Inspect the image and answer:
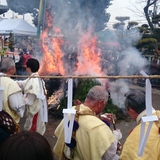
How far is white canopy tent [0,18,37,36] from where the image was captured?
13991mm

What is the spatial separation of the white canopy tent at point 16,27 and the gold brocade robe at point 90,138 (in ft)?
40.6

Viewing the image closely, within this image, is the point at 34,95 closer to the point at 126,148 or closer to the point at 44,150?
the point at 126,148

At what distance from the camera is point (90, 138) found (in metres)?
2.30

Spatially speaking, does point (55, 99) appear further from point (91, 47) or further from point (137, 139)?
point (91, 47)

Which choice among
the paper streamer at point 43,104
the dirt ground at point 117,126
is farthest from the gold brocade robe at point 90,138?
the dirt ground at point 117,126

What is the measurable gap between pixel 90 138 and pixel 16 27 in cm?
1275

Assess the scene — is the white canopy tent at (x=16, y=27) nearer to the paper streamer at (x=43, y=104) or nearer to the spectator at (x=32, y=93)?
the spectator at (x=32, y=93)

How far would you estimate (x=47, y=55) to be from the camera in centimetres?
974

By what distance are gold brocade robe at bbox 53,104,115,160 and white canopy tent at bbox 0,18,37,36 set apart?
40.6 feet

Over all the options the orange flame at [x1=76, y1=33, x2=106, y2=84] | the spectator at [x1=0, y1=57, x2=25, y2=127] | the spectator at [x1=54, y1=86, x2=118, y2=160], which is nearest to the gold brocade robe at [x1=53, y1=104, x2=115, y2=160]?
the spectator at [x1=54, y1=86, x2=118, y2=160]

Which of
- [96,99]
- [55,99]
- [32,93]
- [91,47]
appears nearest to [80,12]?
[91,47]

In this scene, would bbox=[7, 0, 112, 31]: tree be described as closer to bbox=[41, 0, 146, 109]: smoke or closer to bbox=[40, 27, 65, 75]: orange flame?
bbox=[41, 0, 146, 109]: smoke

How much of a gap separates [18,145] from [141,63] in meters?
11.7

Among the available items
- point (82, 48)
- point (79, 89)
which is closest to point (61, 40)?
point (82, 48)
